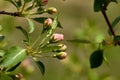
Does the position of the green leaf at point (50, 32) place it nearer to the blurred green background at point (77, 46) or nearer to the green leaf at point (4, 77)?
the green leaf at point (4, 77)

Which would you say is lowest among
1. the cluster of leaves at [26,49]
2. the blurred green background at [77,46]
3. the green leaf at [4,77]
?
the blurred green background at [77,46]

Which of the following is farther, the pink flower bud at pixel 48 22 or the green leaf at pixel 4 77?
the pink flower bud at pixel 48 22

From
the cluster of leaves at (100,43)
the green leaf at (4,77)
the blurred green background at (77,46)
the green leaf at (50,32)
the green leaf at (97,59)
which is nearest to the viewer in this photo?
the green leaf at (4,77)

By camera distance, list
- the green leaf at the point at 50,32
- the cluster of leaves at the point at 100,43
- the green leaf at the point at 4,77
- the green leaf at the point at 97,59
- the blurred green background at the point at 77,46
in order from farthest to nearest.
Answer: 1. the blurred green background at the point at 77,46
2. the green leaf at the point at 97,59
3. the cluster of leaves at the point at 100,43
4. the green leaf at the point at 50,32
5. the green leaf at the point at 4,77

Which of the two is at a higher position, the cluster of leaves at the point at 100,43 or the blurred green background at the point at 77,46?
the cluster of leaves at the point at 100,43

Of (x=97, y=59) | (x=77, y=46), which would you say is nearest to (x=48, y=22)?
(x=97, y=59)

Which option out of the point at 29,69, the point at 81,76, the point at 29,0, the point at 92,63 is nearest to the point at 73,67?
the point at 81,76

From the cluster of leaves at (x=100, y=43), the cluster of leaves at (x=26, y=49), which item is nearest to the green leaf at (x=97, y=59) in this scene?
the cluster of leaves at (x=100, y=43)

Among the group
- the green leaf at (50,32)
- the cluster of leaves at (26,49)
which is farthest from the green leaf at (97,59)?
the green leaf at (50,32)

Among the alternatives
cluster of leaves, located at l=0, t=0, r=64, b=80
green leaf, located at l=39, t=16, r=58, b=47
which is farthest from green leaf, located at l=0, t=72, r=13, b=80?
green leaf, located at l=39, t=16, r=58, b=47

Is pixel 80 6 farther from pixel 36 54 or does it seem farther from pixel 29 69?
pixel 36 54
